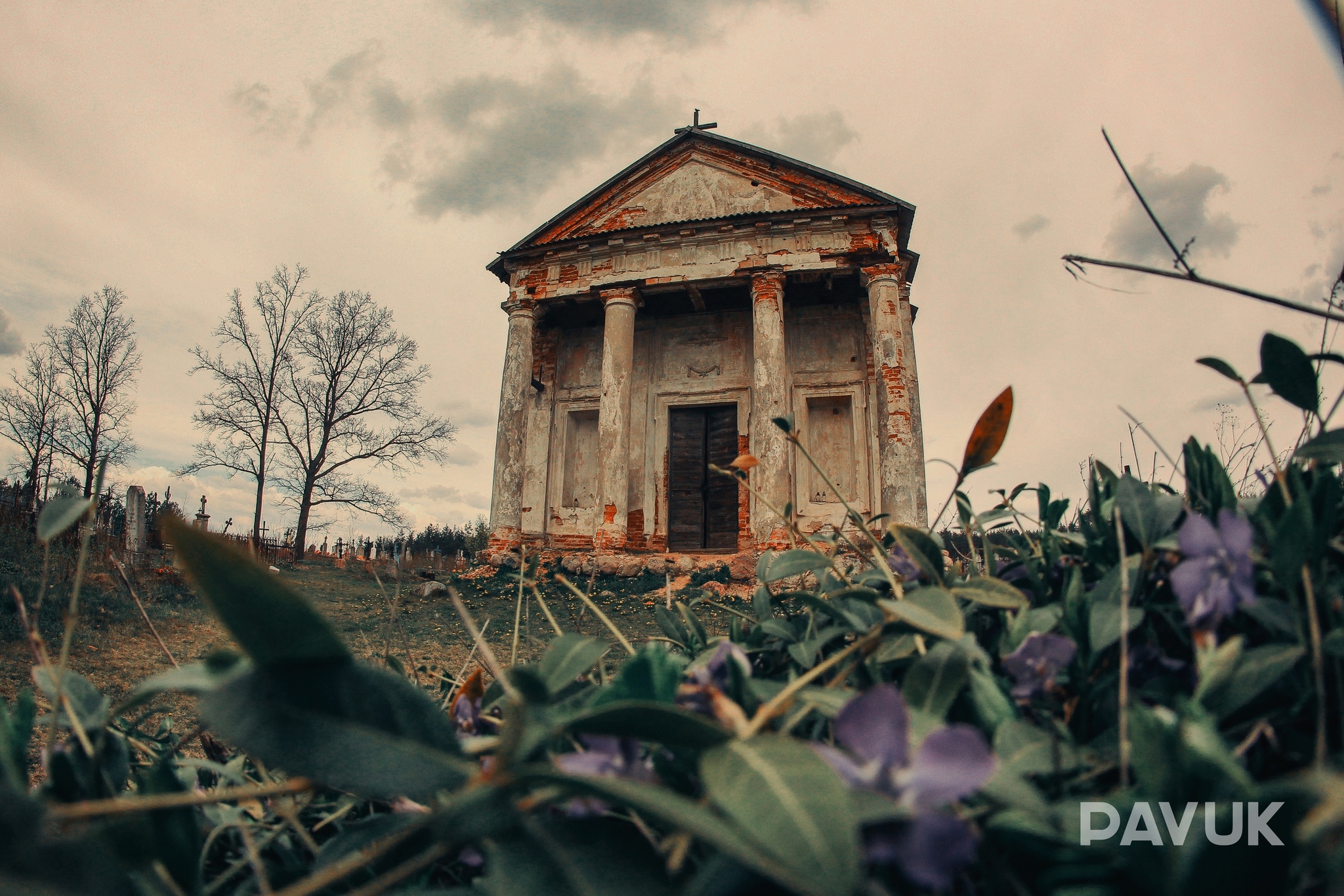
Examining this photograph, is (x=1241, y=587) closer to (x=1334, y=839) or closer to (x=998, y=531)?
(x=1334, y=839)

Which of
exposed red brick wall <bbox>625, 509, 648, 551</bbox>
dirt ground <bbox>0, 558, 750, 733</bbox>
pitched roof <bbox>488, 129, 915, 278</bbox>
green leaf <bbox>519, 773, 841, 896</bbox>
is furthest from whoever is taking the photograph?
pitched roof <bbox>488, 129, 915, 278</bbox>

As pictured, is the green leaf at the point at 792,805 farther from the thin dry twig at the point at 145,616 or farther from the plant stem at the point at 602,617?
the thin dry twig at the point at 145,616

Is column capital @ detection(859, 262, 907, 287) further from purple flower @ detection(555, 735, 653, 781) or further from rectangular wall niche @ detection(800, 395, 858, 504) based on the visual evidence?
purple flower @ detection(555, 735, 653, 781)

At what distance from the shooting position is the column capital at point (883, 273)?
384 inches

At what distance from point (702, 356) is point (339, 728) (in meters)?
11.5

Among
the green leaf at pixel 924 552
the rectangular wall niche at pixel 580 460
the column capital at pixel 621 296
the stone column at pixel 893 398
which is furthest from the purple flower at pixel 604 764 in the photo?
the rectangular wall niche at pixel 580 460

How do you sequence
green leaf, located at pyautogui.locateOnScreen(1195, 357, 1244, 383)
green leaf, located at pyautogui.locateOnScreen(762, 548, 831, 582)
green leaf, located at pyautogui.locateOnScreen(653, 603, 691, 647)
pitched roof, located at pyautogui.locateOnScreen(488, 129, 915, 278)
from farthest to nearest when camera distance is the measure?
pitched roof, located at pyautogui.locateOnScreen(488, 129, 915, 278), green leaf, located at pyautogui.locateOnScreen(653, 603, 691, 647), green leaf, located at pyautogui.locateOnScreen(762, 548, 831, 582), green leaf, located at pyautogui.locateOnScreen(1195, 357, 1244, 383)

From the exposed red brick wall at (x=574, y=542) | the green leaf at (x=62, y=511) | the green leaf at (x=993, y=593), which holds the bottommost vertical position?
the green leaf at (x=993, y=593)

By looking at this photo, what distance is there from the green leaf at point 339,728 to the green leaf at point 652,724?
61 millimetres

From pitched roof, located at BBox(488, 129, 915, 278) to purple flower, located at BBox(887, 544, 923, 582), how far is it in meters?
10.2

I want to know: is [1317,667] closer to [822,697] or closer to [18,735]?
[822,697]

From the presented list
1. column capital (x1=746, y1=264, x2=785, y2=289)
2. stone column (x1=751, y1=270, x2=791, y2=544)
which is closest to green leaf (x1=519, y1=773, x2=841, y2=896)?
stone column (x1=751, y1=270, x2=791, y2=544)

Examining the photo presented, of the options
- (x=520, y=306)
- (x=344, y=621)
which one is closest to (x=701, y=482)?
(x=520, y=306)

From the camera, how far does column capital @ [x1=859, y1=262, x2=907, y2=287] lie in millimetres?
9766
